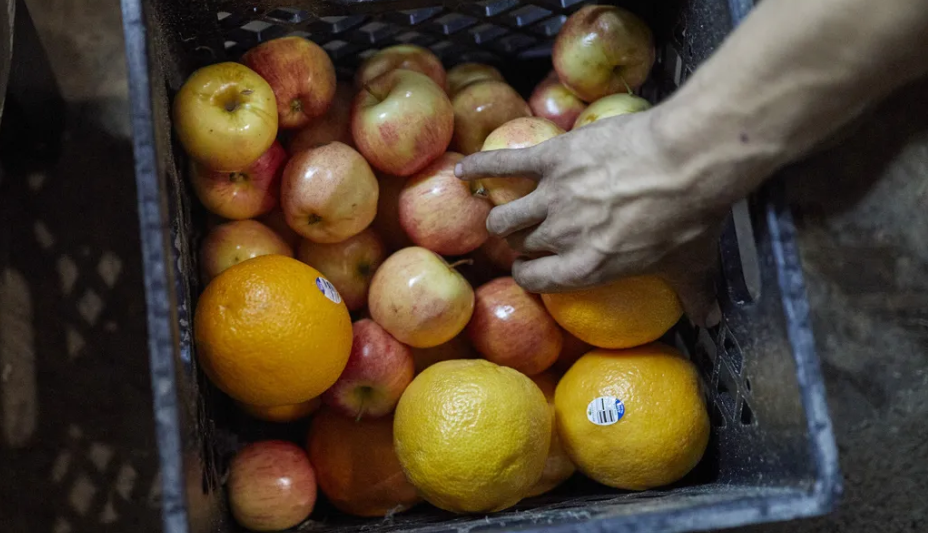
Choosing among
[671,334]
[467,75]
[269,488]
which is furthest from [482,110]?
[269,488]

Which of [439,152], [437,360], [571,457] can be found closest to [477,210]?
[439,152]

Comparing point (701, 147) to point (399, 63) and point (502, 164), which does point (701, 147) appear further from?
point (399, 63)

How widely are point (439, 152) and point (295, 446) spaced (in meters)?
0.42

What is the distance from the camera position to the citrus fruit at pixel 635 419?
2.52 ft

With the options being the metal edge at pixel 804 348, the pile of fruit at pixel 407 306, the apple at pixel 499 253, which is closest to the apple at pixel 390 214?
the pile of fruit at pixel 407 306

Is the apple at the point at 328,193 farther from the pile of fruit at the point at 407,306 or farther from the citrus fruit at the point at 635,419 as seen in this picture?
the citrus fruit at the point at 635,419

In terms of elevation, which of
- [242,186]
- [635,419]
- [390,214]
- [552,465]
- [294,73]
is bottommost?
[552,465]

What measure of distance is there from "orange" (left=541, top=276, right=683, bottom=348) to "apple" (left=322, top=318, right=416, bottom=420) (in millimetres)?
219

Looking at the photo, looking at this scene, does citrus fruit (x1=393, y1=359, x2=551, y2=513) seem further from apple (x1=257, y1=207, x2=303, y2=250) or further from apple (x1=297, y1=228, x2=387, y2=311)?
apple (x1=257, y1=207, x2=303, y2=250)

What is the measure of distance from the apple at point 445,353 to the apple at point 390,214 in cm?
15

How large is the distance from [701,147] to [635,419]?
31 cm

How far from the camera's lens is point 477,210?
886 millimetres

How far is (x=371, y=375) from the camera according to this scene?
857mm

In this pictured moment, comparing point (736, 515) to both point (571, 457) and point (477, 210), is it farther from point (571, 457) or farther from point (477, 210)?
point (477, 210)
